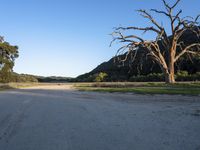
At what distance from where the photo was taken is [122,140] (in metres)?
5.87

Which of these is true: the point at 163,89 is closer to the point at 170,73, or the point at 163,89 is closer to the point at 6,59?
the point at 170,73

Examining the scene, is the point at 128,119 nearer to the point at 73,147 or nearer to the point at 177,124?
the point at 177,124

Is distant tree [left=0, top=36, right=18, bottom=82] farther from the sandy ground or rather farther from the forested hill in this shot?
the sandy ground

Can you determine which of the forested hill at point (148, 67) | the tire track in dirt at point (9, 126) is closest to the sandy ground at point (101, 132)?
the tire track in dirt at point (9, 126)

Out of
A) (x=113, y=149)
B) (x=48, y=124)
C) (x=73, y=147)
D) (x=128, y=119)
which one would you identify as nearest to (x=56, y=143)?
(x=73, y=147)

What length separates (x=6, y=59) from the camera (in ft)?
171

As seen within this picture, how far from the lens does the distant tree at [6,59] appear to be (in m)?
51.6

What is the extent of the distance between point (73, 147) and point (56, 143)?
0.46m

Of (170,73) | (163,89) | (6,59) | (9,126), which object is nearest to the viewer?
(9,126)

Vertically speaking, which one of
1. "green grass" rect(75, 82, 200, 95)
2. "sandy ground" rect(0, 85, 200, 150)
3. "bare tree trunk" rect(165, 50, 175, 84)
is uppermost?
"bare tree trunk" rect(165, 50, 175, 84)

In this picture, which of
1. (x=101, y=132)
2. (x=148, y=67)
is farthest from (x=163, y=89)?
(x=148, y=67)

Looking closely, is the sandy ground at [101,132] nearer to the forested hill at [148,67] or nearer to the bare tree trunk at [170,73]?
the bare tree trunk at [170,73]

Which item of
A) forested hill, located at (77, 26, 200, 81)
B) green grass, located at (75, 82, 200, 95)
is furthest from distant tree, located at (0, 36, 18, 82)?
green grass, located at (75, 82, 200, 95)

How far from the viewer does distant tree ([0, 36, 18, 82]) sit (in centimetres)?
5161
